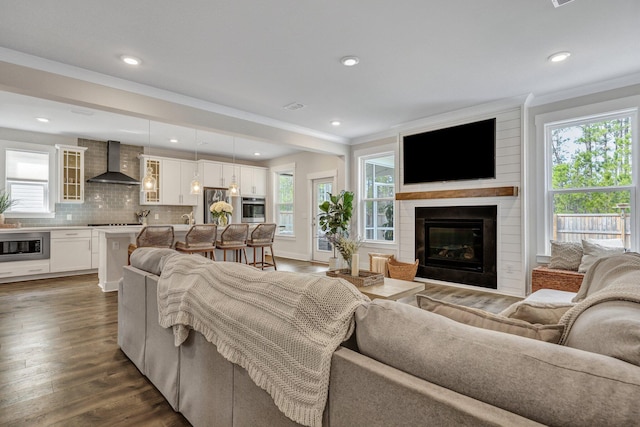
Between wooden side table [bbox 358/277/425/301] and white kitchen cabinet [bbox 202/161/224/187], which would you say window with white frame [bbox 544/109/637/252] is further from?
white kitchen cabinet [bbox 202/161/224/187]

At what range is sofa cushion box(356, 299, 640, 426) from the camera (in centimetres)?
59

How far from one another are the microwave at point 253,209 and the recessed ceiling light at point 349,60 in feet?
17.9

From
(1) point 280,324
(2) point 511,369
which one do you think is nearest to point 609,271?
(2) point 511,369

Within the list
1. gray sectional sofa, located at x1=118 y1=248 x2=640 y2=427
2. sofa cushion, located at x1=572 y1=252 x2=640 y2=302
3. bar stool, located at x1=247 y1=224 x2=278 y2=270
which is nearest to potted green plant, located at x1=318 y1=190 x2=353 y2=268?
bar stool, located at x1=247 y1=224 x2=278 y2=270

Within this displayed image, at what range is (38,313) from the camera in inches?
140

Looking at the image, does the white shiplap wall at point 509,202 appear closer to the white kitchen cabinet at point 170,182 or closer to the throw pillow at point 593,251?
the throw pillow at point 593,251

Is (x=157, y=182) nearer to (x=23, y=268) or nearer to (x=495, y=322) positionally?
(x=23, y=268)

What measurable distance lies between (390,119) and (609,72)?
8.71 feet

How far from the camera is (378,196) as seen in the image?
625 cm

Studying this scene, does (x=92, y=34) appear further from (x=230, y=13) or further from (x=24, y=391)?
(x=24, y=391)

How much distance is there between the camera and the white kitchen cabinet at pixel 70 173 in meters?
5.99

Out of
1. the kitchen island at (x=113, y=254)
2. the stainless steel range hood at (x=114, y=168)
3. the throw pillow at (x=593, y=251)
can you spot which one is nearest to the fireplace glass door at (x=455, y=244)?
the throw pillow at (x=593, y=251)

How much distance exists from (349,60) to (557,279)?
3.37 meters

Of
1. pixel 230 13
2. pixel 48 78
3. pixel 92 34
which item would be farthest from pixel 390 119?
pixel 48 78
